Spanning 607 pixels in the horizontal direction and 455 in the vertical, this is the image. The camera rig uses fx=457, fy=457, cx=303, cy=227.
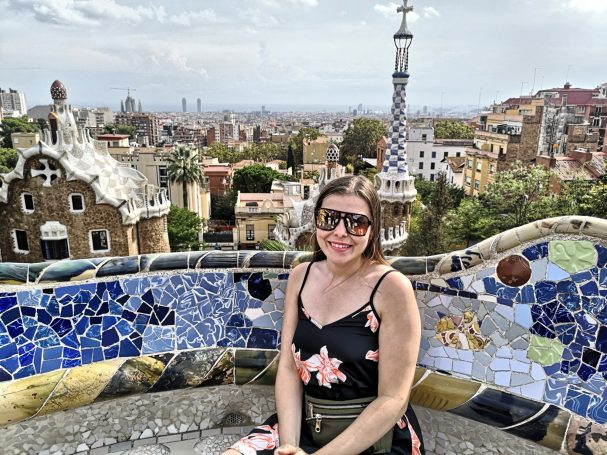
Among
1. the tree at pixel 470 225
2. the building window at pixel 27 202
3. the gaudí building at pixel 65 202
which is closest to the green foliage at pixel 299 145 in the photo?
the tree at pixel 470 225

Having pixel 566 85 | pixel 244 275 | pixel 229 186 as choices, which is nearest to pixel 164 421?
pixel 244 275

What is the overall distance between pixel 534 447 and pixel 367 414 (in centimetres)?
123

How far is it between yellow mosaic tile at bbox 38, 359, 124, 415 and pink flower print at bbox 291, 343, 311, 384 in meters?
1.33

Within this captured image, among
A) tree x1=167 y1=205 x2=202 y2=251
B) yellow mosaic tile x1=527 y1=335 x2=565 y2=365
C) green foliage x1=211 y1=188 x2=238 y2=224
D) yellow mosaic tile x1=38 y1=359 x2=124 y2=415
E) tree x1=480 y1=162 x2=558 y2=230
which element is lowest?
green foliage x1=211 y1=188 x2=238 y2=224

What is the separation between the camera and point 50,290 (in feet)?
9.19

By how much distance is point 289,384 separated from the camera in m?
2.19

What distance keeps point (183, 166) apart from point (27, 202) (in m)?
11.4

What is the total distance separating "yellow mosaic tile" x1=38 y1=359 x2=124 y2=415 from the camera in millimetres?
2713

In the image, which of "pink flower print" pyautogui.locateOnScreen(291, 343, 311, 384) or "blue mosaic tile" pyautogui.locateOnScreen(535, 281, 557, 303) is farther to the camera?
"blue mosaic tile" pyautogui.locateOnScreen(535, 281, 557, 303)

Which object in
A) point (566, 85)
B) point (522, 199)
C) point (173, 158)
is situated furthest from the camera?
point (566, 85)

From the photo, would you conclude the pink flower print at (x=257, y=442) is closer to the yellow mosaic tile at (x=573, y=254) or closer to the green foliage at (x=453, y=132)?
the yellow mosaic tile at (x=573, y=254)

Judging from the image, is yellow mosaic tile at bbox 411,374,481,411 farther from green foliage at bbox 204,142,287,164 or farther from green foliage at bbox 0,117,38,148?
green foliage at bbox 0,117,38,148

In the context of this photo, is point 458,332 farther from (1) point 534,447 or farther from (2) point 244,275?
(2) point 244,275

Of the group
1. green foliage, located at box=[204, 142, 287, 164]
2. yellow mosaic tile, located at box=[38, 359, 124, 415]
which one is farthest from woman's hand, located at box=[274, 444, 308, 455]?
green foliage, located at box=[204, 142, 287, 164]
